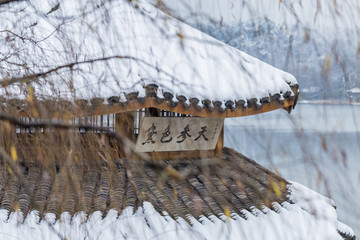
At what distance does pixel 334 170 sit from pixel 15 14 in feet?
5.60

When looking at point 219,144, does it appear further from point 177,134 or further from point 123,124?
point 123,124

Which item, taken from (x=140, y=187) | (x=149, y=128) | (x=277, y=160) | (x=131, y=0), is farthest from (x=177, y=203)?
(x=131, y=0)

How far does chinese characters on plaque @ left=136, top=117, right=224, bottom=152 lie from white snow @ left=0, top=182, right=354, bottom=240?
1.19 meters

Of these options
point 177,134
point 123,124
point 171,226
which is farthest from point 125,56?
point 177,134

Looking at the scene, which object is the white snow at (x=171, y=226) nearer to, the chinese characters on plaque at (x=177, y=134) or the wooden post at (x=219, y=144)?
the chinese characters on plaque at (x=177, y=134)

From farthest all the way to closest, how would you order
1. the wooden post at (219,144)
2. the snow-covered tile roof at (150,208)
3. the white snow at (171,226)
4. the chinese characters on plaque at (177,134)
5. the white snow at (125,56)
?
the wooden post at (219,144) < the chinese characters on plaque at (177,134) < the snow-covered tile roof at (150,208) < the white snow at (171,226) < the white snow at (125,56)

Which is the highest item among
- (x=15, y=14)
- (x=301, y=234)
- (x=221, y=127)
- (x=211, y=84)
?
(x=15, y=14)

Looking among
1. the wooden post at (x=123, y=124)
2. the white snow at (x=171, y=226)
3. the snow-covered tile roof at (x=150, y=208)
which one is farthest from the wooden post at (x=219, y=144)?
the white snow at (x=171, y=226)

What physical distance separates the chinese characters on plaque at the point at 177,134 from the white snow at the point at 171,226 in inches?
46.8

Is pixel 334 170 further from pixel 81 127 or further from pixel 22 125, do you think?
pixel 22 125

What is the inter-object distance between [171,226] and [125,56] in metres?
2.22

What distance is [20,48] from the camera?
6.55 ft

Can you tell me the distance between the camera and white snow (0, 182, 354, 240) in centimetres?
336

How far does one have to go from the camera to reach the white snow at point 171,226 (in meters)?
3.36
